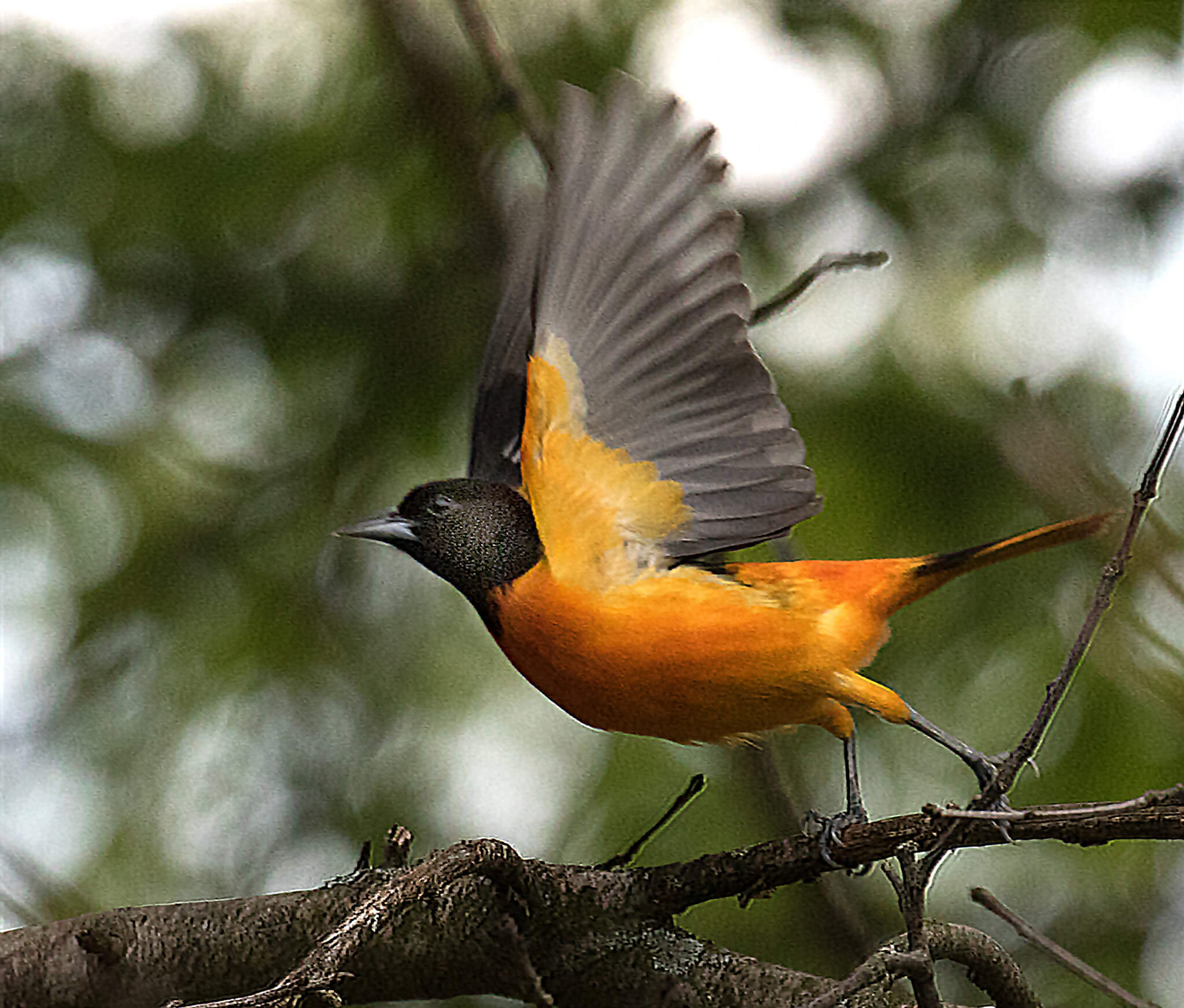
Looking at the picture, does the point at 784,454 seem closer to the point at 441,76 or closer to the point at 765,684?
the point at 765,684

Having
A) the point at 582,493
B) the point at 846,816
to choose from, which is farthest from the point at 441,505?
the point at 846,816

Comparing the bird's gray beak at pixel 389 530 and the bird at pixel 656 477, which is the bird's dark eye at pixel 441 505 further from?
the bird at pixel 656 477

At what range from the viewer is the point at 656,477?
7.27 ft

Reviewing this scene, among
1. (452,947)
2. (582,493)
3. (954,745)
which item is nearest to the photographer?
(452,947)

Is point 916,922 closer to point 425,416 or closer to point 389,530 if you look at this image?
point 389,530

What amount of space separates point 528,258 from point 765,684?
39.4 inches

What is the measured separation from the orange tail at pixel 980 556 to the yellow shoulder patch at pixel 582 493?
45 centimetres

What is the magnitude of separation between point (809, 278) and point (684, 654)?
2.15ft

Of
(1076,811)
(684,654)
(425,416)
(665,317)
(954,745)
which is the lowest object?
(1076,811)

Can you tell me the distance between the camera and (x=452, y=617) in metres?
3.40

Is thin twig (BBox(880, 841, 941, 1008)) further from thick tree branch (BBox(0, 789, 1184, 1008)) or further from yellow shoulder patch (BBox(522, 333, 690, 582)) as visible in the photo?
yellow shoulder patch (BBox(522, 333, 690, 582))

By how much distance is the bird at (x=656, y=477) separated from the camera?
2109 mm

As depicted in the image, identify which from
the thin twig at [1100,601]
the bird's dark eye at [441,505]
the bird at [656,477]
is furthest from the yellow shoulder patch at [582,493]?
the thin twig at [1100,601]

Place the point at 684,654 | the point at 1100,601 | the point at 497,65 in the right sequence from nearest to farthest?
the point at 1100,601 < the point at 684,654 < the point at 497,65
